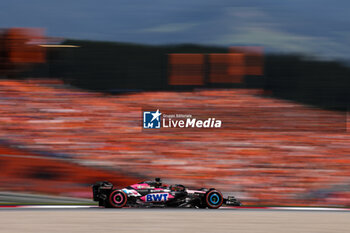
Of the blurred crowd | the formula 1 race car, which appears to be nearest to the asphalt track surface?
the formula 1 race car

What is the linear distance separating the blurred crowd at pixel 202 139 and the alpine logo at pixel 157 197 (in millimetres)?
1564

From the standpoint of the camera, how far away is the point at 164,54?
1152 cm

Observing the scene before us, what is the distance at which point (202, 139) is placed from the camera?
11406 mm

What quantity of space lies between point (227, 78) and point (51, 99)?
424 cm

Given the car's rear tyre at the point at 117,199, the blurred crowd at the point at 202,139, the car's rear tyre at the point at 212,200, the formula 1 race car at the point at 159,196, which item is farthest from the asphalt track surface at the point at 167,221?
the blurred crowd at the point at 202,139

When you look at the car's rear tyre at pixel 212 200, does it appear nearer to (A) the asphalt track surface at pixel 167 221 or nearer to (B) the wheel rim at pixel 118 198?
(A) the asphalt track surface at pixel 167 221

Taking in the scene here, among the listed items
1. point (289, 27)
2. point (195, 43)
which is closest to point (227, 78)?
point (195, 43)

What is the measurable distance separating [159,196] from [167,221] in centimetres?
234

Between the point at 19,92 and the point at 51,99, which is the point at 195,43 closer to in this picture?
Answer: the point at 51,99

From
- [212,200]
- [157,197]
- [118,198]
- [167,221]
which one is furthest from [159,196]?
[167,221]

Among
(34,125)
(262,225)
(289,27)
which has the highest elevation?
(289,27)

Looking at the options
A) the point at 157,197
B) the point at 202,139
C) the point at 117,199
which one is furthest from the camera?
the point at 202,139

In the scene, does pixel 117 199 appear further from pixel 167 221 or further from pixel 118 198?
pixel 167 221

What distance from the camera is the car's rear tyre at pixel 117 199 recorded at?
30.3 feet
